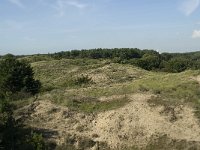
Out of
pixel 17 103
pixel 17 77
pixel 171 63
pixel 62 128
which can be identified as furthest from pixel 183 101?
pixel 171 63

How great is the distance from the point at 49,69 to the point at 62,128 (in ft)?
172

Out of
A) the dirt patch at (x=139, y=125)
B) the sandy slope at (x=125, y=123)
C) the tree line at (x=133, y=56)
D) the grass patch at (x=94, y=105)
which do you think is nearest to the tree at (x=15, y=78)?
the grass patch at (x=94, y=105)

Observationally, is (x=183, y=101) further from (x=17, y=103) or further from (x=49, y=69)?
(x=49, y=69)

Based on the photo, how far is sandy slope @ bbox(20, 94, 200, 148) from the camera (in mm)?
23234

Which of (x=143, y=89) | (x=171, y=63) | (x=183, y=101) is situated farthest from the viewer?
(x=171, y=63)

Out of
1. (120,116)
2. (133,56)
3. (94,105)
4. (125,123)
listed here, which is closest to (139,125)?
(125,123)

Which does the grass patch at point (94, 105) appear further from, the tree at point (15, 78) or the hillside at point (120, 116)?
the tree at point (15, 78)

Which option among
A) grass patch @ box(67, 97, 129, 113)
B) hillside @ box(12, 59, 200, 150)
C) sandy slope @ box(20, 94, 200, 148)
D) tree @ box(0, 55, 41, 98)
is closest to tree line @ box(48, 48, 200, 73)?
tree @ box(0, 55, 41, 98)

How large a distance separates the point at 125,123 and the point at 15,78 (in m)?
15.8

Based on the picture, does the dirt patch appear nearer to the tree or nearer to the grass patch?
the grass patch

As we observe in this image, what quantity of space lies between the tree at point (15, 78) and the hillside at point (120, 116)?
717cm

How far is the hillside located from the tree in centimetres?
717

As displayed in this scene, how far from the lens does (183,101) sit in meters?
26.6

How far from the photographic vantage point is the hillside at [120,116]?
23.0 m
